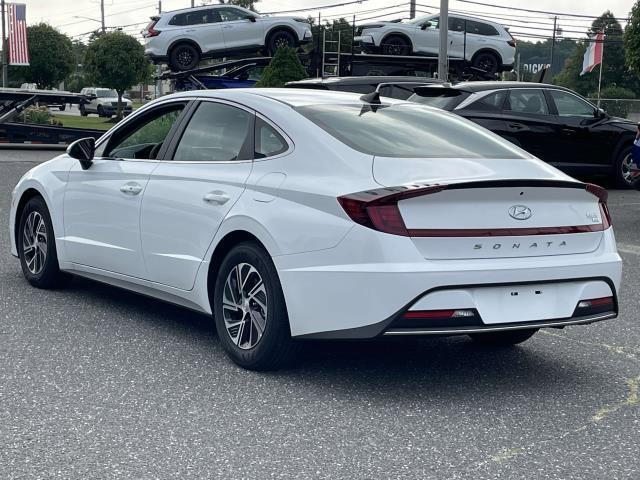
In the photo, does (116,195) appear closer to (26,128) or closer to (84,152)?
(84,152)

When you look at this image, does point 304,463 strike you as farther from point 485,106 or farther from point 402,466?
point 485,106

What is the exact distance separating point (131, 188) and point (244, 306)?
4.88ft

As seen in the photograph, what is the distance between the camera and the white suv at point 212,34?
27172 mm

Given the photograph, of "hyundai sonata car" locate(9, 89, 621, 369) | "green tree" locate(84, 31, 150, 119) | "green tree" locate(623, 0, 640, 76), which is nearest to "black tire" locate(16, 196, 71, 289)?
"hyundai sonata car" locate(9, 89, 621, 369)

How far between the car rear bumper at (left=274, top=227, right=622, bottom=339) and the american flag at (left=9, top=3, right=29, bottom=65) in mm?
45602

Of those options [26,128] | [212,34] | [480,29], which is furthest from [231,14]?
[480,29]

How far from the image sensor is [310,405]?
508 cm

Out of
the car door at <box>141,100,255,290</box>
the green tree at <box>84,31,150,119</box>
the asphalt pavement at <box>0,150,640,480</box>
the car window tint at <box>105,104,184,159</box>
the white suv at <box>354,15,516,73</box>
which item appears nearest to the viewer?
the asphalt pavement at <box>0,150,640,480</box>

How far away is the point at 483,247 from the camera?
5.10 metres

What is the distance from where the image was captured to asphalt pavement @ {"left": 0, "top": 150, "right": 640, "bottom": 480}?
4.22 metres

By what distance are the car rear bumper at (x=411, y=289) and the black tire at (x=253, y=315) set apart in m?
0.12

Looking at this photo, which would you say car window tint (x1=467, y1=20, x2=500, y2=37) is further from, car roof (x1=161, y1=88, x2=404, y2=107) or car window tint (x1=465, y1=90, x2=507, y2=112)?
car roof (x1=161, y1=88, x2=404, y2=107)

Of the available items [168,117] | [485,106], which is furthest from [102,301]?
[485,106]

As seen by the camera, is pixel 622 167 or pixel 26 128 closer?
pixel 622 167
